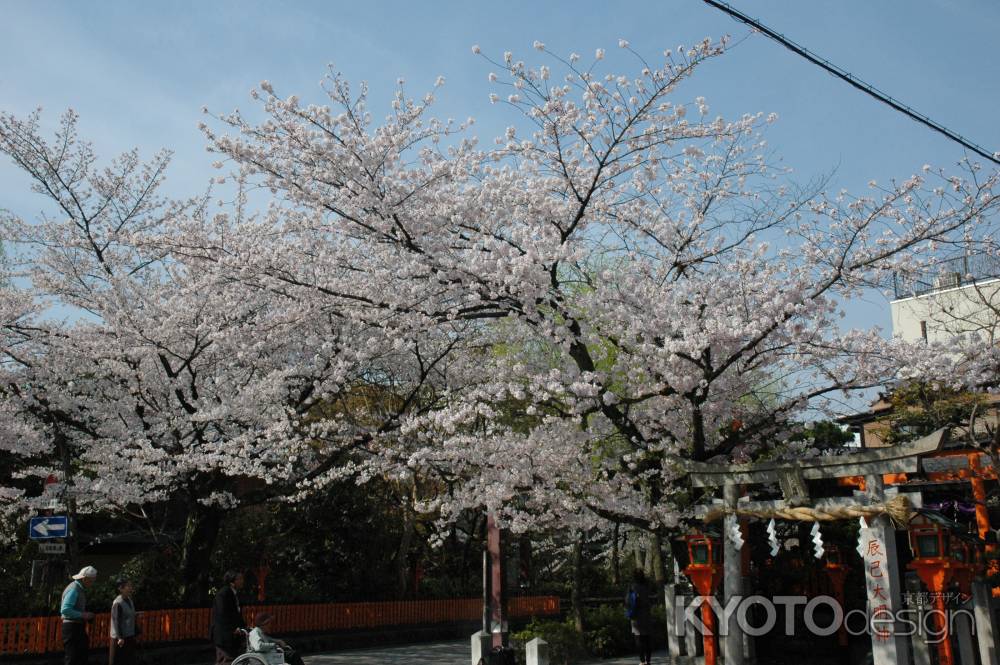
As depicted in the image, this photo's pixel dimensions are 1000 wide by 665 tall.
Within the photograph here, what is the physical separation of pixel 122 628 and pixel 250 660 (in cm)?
248

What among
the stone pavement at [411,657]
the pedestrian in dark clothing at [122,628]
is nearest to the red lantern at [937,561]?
the stone pavement at [411,657]

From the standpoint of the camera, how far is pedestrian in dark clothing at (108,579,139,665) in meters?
10.9

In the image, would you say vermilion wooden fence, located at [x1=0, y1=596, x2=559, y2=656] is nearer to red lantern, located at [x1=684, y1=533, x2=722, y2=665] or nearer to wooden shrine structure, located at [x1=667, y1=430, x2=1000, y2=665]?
red lantern, located at [x1=684, y1=533, x2=722, y2=665]

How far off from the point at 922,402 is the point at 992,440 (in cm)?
269

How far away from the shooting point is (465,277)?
1155cm

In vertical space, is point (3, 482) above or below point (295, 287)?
below

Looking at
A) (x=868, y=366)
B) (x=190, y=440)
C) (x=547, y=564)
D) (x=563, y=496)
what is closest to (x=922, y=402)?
(x=868, y=366)

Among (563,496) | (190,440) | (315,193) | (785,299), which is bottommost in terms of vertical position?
(563,496)

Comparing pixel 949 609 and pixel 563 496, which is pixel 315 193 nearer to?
pixel 563 496

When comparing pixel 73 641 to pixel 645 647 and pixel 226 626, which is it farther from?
pixel 645 647

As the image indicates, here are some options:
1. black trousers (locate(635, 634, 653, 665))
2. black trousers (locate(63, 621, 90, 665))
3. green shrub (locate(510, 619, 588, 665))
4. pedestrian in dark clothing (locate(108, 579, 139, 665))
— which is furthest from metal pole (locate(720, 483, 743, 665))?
black trousers (locate(63, 621, 90, 665))

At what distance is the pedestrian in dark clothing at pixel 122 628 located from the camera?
10.9 meters

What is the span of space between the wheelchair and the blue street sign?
5077mm

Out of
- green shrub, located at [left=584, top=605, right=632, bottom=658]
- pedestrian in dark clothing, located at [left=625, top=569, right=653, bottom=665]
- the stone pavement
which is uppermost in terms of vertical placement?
pedestrian in dark clothing, located at [left=625, top=569, right=653, bottom=665]
